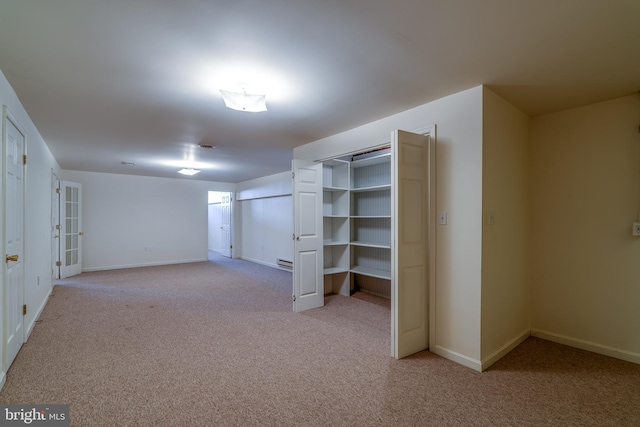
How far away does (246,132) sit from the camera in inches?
151

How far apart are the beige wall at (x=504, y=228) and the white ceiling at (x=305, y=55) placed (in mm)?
257

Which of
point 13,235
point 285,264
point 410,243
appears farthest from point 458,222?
point 285,264

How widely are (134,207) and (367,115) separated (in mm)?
6918

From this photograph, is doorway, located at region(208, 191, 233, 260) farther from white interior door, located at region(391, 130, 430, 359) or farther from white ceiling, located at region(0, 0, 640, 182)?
white interior door, located at region(391, 130, 430, 359)

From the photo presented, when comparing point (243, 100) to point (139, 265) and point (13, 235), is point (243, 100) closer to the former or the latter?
point (13, 235)

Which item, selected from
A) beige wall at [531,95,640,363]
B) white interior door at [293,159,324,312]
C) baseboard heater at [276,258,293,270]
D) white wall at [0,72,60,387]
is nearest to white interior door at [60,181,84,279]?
white wall at [0,72,60,387]

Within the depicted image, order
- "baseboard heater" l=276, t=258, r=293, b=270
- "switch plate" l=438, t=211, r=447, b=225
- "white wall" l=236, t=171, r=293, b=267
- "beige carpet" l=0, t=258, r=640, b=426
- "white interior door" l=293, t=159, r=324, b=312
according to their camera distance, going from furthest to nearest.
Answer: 1. "white wall" l=236, t=171, r=293, b=267
2. "baseboard heater" l=276, t=258, r=293, b=270
3. "white interior door" l=293, t=159, r=324, b=312
4. "switch plate" l=438, t=211, r=447, b=225
5. "beige carpet" l=0, t=258, r=640, b=426

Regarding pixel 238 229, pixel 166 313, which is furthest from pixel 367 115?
pixel 238 229

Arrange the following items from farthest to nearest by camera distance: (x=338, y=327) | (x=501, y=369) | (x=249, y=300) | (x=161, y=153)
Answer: (x=161, y=153)
(x=249, y=300)
(x=338, y=327)
(x=501, y=369)

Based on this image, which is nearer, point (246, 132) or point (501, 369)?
point (501, 369)

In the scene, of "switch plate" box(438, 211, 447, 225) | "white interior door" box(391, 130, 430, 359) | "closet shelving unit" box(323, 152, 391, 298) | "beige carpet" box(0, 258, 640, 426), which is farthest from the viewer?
"closet shelving unit" box(323, 152, 391, 298)

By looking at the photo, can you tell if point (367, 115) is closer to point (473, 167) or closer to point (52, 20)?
point (473, 167)

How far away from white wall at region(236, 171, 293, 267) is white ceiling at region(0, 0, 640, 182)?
3896 millimetres

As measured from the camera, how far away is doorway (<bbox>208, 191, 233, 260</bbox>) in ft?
30.8
